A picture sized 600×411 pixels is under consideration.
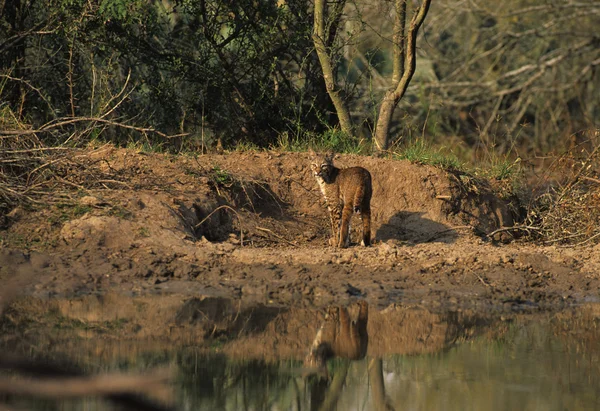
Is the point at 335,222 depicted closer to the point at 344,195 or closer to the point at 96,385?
the point at 344,195

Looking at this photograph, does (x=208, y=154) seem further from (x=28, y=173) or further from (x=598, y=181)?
(x=598, y=181)

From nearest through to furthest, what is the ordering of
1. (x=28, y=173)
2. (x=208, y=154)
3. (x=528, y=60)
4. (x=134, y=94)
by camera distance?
(x=28, y=173), (x=208, y=154), (x=134, y=94), (x=528, y=60)

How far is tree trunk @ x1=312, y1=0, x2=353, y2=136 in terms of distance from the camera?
11117 millimetres

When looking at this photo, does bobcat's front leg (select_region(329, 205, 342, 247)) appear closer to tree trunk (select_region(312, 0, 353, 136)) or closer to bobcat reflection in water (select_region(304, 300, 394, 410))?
bobcat reflection in water (select_region(304, 300, 394, 410))

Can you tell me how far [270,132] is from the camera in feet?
39.0

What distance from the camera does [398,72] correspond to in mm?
11430

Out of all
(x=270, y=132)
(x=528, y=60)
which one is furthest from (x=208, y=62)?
(x=528, y=60)

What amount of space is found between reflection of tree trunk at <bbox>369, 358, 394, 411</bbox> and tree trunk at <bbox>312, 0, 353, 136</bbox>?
6.09 metres

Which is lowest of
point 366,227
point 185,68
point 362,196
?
point 366,227

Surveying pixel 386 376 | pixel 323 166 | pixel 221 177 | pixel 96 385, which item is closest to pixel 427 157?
pixel 323 166

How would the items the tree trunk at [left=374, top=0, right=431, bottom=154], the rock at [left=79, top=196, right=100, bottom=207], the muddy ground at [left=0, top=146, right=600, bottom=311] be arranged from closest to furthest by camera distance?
the muddy ground at [left=0, top=146, right=600, bottom=311], the rock at [left=79, top=196, right=100, bottom=207], the tree trunk at [left=374, top=0, right=431, bottom=154]

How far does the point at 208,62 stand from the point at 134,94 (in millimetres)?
1208

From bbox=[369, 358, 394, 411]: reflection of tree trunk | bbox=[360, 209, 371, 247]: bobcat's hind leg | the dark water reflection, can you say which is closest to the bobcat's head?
bbox=[360, 209, 371, 247]: bobcat's hind leg

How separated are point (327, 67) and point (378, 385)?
21.9 feet
